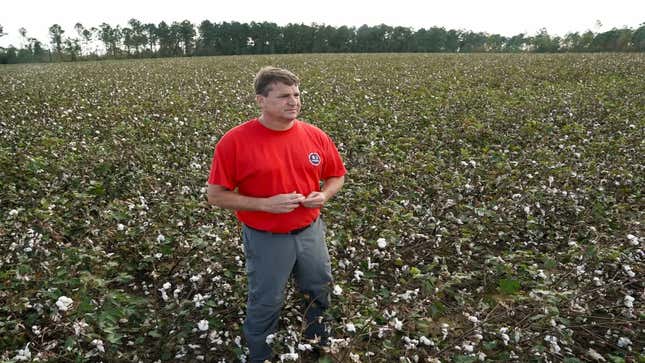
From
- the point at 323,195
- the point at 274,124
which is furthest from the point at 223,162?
the point at 323,195

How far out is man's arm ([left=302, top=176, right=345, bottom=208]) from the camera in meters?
2.58

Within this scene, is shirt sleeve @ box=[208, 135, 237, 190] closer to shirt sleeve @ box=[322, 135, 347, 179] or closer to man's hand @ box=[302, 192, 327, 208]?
man's hand @ box=[302, 192, 327, 208]

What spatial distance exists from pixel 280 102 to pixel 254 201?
65cm

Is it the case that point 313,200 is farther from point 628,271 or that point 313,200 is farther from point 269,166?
point 628,271

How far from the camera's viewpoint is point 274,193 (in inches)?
103

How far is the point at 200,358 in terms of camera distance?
3.15m

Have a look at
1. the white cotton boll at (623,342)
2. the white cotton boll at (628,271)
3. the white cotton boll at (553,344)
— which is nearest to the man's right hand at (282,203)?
the white cotton boll at (553,344)

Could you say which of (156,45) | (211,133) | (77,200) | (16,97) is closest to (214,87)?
(16,97)

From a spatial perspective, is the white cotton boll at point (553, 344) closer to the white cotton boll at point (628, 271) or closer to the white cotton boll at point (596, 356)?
the white cotton boll at point (596, 356)

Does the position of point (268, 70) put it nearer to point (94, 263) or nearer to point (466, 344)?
point (466, 344)

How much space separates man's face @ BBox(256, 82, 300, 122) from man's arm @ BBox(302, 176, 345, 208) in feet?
1.75

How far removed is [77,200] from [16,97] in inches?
423

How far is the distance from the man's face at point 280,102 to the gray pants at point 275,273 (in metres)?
0.80

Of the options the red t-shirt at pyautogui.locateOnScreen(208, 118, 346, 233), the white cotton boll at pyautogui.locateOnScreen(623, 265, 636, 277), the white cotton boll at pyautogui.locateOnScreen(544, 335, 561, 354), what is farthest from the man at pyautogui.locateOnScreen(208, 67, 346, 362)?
the white cotton boll at pyautogui.locateOnScreen(623, 265, 636, 277)
